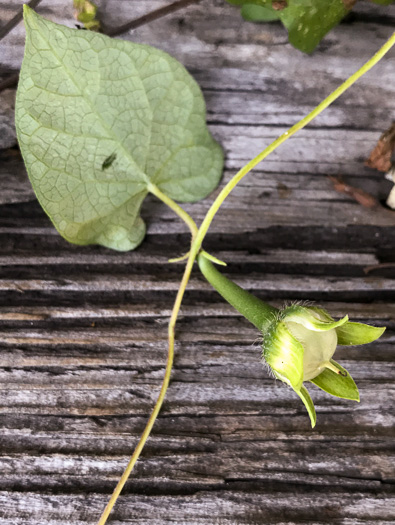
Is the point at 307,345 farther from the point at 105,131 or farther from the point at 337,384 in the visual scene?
the point at 105,131

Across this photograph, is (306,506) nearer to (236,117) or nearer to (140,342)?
(140,342)

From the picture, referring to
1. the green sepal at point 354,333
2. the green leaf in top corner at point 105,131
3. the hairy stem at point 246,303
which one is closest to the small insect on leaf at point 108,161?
the green leaf in top corner at point 105,131

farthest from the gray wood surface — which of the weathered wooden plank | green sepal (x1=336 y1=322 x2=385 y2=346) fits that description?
green sepal (x1=336 y1=322 x2=385 y2=346)

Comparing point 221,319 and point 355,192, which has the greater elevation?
point 355,192

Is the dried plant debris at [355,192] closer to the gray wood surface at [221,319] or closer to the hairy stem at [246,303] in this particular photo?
the gray wood surface at [221,319]

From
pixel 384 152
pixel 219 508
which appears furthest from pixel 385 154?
pixel 219 508

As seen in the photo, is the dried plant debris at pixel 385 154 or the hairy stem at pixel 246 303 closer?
the hairy stem at pixel 246 303

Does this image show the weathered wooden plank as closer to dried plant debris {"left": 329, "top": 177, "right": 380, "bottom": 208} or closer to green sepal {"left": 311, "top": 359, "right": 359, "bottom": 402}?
green sepal {"left": 311, "top": 359, "right": 359, "bottom": 402}
